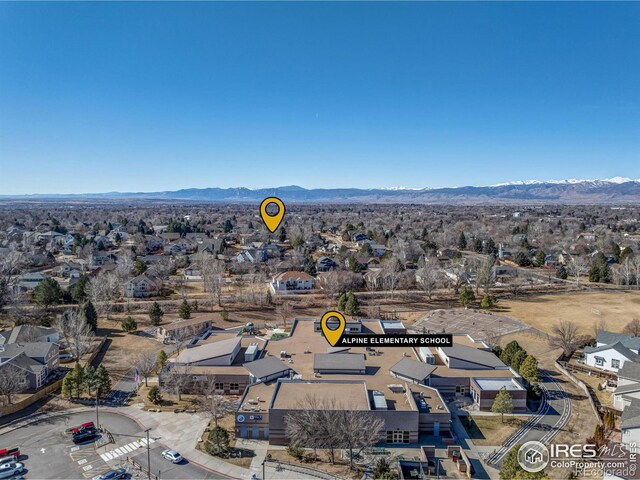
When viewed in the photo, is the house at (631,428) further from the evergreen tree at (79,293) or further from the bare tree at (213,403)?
the evergreen tree at (79,293)

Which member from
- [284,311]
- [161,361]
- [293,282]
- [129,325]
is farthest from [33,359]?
[293,282]

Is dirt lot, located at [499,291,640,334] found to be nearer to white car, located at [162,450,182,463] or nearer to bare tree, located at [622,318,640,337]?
bare tree, located at [622,318,640,337]

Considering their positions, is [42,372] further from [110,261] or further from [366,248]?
[366,248]

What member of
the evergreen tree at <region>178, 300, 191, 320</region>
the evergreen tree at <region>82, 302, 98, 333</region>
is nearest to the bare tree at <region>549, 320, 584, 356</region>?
the evergreen tree at <region>178, 300, 191, 320</region>

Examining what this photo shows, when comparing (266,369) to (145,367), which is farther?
(145,367)

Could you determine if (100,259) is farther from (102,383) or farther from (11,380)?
(102,383)

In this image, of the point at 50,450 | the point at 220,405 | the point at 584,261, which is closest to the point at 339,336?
the point at 220,405

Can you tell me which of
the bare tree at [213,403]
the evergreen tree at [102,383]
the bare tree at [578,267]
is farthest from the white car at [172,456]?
the bare tree at [578,267]
